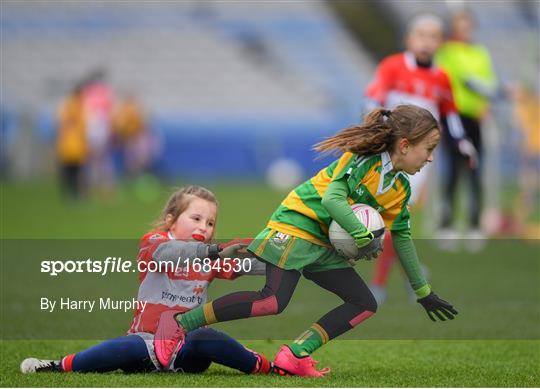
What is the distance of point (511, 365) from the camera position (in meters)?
5.64

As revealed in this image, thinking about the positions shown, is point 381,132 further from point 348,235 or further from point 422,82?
point 422,82

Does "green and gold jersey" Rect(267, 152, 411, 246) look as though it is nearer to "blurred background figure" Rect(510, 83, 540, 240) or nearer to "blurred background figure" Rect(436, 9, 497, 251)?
"blurred background figure" Rect(436, 9, 497, 251)

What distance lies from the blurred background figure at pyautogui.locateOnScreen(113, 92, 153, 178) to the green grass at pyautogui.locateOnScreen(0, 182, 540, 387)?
13257 mm

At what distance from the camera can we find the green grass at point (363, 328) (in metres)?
5.05

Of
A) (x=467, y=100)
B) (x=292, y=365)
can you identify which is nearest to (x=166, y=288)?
(x=292, y=365)

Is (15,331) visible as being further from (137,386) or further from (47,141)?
(47,141)

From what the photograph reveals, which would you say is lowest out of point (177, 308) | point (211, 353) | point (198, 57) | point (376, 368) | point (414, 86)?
point (376, 368)

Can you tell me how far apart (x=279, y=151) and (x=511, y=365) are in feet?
70.1

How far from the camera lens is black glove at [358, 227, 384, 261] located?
4999mm

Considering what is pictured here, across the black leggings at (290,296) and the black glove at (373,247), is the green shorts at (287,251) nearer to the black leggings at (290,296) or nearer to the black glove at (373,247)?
the black leggings at (290,296)

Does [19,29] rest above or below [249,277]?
above

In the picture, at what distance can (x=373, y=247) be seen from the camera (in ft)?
16.5

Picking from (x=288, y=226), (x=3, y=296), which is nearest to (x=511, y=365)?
(x=288, y=226)

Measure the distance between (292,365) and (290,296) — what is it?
0.31 metres
